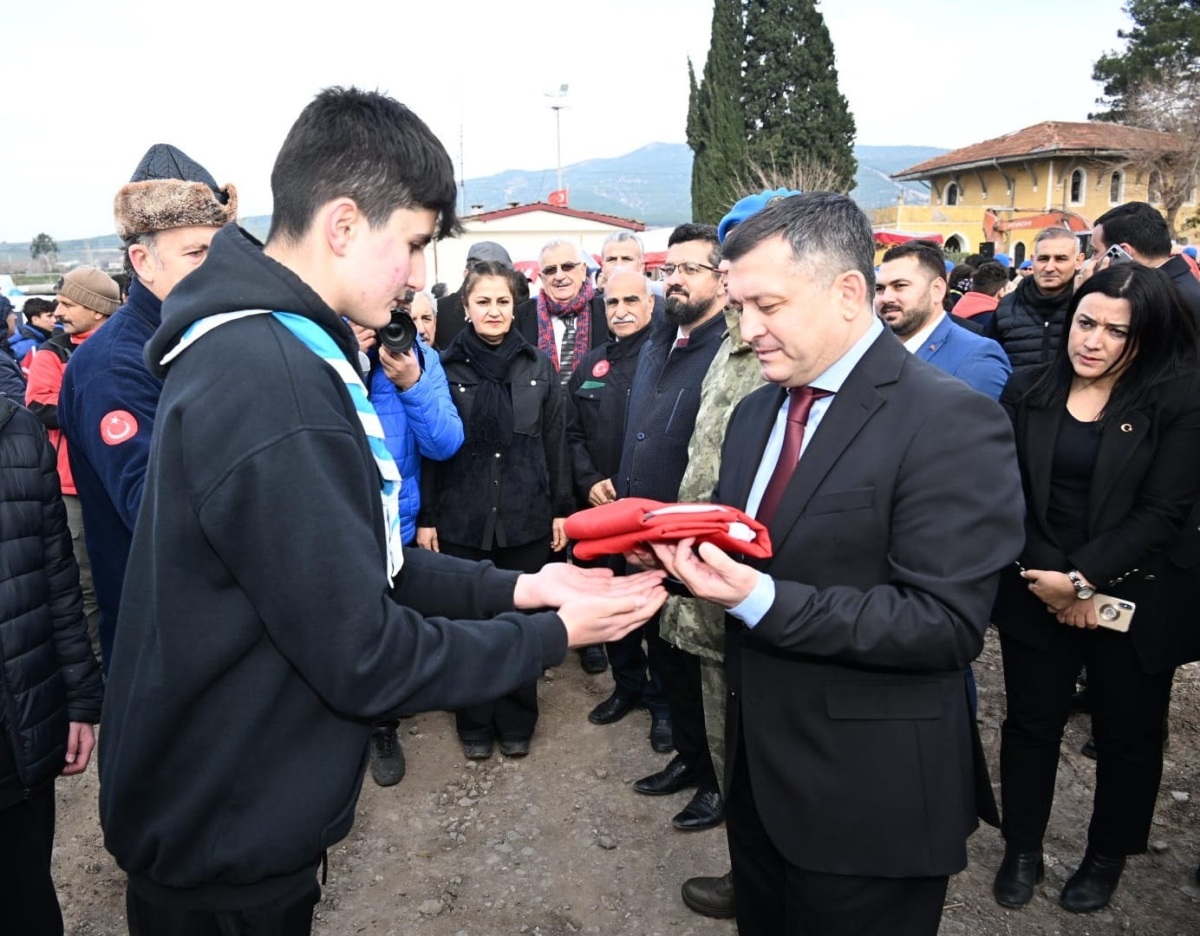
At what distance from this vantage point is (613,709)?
4961 millimetres

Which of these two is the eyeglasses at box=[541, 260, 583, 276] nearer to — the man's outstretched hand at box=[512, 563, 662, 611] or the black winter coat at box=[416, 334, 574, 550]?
the black winter coat at box=[416, 334, 574, 550]

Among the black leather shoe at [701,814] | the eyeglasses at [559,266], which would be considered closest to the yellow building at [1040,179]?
the eyeglasses at [559,266]

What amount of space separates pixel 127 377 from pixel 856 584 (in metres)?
2.15

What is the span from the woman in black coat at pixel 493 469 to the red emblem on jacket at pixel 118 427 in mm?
2208

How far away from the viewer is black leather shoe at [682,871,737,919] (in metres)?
3.29

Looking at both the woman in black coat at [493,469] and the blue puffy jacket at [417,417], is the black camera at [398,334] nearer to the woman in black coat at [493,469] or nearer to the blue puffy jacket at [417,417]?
the blue puffy jacket at [417,417]

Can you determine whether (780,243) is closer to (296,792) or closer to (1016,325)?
(296,792)

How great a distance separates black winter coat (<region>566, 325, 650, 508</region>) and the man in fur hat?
2497 millimetres

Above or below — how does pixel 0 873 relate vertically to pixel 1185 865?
above

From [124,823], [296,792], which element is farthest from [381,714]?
[124,823]

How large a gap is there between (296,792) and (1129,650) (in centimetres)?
295

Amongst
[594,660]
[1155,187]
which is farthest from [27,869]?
[1155,187]

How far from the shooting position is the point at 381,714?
59.5 inches

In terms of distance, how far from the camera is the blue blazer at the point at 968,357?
4031 millimetres
